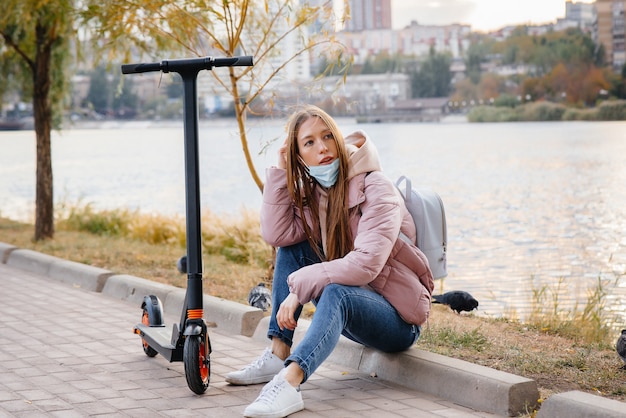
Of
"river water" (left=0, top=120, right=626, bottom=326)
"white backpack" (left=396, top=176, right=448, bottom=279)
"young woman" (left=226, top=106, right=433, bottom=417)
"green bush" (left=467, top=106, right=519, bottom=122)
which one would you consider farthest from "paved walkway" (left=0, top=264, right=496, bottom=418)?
"green bush" (left=467, top=106, right=519, bottom=122)

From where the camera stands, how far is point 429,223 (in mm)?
4660

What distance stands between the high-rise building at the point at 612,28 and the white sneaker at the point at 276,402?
111ft

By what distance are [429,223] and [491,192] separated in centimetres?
2426

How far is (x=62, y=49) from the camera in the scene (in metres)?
11.8

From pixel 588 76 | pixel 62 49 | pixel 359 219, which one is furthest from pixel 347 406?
pixel 588 76

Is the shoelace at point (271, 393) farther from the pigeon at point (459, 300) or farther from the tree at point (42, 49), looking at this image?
the tree at point (42, 49)

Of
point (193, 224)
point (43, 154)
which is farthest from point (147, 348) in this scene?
point (43, 154)

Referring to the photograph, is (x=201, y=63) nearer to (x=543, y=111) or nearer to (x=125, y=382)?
(x=125, y=382)

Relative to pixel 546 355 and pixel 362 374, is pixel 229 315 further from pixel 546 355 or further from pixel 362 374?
A: pixel 546 355

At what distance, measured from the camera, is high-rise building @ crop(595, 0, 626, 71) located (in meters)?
36.4

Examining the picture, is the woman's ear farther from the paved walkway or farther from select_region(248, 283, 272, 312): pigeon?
select_region(248, 283, 272, 312): pigeon

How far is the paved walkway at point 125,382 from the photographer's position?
436 centimetres

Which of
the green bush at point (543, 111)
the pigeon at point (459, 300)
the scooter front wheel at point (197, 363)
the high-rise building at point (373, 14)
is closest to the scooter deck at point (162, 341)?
the scooter front wheel at point (197, 363)

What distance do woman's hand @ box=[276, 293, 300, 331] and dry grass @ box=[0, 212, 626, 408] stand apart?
957mm
